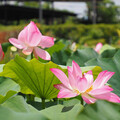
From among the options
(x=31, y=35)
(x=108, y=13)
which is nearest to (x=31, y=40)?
(x=31, y=35)

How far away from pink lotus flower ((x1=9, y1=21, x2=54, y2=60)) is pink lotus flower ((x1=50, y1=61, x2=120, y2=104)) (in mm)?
216

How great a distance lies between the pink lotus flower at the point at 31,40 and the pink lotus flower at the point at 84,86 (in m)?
0.22

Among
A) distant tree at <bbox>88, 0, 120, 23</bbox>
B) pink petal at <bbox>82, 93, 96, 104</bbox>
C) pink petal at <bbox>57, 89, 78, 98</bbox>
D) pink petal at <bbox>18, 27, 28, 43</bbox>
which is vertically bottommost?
distant tree at <bbox>88, 0, 120, 23</bbox>

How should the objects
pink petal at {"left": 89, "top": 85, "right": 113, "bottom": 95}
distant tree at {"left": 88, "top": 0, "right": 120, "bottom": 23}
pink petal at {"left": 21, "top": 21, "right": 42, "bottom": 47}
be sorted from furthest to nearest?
distant tree at {"left": 88, "top": 0, "right": 120, "bottom": 23}, pink petal at {"left": 21, "top": 21, "right": 42, "bottom": 47}, pink petal at {"left": 89, "top": 85, "right": 113, "bottom": 95}

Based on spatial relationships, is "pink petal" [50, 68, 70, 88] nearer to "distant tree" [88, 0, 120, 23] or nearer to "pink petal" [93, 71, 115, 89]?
"pink petal" [93, 71, 115, 89]

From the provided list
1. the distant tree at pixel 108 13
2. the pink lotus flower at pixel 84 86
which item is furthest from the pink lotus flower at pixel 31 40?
the distant tree at pixel 108 13

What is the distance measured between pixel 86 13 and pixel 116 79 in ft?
141

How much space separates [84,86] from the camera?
1.86ft

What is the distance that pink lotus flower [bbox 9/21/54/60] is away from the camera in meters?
A: 0.76

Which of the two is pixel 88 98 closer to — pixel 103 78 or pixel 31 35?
pixel 103 78

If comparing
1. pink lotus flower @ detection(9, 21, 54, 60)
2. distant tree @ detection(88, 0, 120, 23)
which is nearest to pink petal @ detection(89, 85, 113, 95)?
pink lotus flower @ detection(9, 21, 54, 60)

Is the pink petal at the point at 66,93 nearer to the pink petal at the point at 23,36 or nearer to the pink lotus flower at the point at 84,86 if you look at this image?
the pink lotus flower at the point at 84,86

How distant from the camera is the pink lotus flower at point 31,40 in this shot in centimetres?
76

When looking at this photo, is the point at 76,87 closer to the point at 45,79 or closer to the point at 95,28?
the point at 45,79
